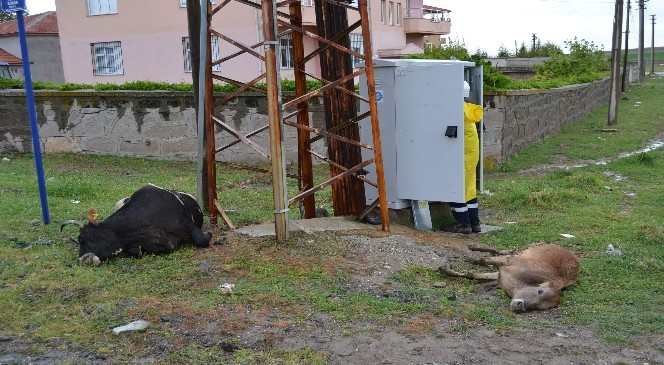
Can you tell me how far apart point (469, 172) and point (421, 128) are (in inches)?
29.3

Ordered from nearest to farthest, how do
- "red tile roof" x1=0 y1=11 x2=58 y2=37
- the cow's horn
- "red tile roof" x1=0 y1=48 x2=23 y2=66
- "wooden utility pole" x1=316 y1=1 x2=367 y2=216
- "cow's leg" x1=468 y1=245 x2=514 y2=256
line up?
the cow's horn → "cow's leg" x1=468 y1=245 x2=514 y2=256 → "wooden utility pole" x1=316 y1=1 x2=367 y2=216 → "red tile roof" x1=0 y1=48 x2=23 y2=66 → "red tile roof" x1=0 y1=11 x2=58 y2=37

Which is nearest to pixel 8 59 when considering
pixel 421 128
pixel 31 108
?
pixel 31 108

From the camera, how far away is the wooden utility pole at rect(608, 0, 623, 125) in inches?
846

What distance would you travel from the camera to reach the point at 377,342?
4355 millimetres

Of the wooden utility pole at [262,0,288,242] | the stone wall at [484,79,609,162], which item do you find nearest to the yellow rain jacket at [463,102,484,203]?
the wooden utility pole at [262,0,288,242]

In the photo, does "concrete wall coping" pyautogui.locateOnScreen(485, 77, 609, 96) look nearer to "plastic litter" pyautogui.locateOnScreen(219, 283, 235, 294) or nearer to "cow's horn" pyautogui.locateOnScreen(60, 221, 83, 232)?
"cow's horn" pyautogui.locateOnScreen(60, 221, 83, 232)

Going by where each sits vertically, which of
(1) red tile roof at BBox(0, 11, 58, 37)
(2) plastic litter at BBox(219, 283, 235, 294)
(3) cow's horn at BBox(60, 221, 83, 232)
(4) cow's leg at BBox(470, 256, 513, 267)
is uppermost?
(1) red tile roof at BBox(0, 11, 58, 37)

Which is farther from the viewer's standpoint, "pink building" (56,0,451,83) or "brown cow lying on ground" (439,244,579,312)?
"pink building" (56,0,451,83)

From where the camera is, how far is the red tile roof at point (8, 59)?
3675cm

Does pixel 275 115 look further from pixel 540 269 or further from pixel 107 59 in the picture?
pixel 107 59

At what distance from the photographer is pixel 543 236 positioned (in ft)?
25.3

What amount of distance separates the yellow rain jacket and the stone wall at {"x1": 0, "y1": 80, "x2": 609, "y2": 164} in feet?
16.8

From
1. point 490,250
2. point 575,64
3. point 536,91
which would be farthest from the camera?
point 575,64

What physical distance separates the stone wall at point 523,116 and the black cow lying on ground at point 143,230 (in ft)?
25.4
